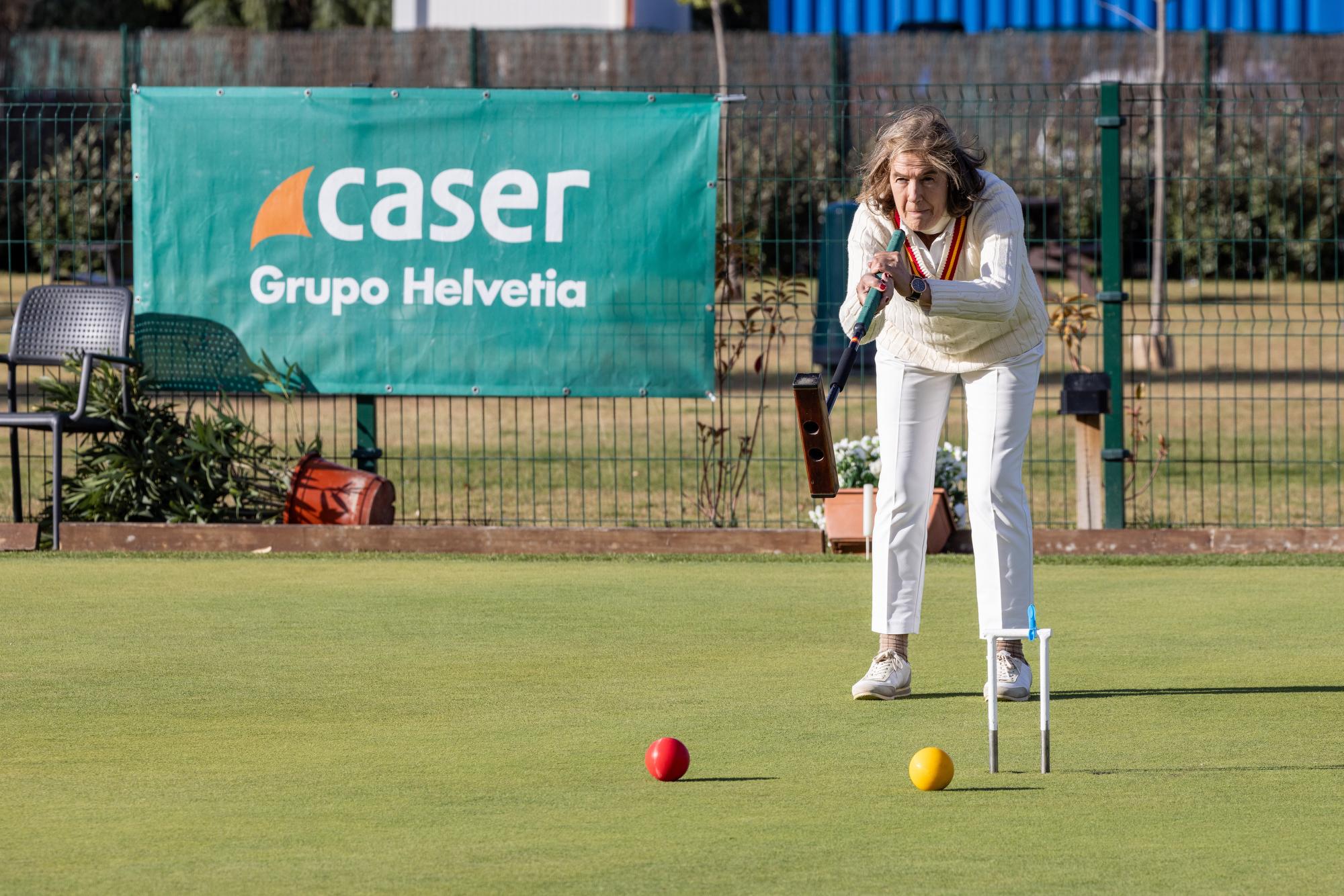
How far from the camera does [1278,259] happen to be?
13406 millimetres

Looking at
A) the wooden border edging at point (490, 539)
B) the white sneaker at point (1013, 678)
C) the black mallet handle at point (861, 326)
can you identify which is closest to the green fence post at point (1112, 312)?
the wooden border edging at point (490, 539)

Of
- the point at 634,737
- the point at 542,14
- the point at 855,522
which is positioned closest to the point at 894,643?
the point at 634,737

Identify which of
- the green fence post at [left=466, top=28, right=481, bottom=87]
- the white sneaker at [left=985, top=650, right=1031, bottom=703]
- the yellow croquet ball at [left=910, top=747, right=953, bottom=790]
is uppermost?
the green fence post at [left=466, top=28, right=481, bottom=87]

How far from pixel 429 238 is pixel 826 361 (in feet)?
14.9

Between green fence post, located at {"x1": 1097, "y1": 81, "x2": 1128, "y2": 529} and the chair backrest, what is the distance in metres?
4.84

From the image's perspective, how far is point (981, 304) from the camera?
17.3ft

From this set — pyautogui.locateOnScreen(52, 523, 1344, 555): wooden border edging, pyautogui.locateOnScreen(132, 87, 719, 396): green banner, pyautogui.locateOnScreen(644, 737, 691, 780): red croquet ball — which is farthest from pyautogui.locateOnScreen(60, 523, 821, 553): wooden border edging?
pyautogui.locateOnScreen(644, 737, 691, 780): red croquet ball

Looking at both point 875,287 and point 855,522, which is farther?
point 855,522

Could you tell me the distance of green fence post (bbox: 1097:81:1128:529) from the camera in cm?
934

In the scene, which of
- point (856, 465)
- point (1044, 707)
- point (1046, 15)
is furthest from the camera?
point (1046, 15)

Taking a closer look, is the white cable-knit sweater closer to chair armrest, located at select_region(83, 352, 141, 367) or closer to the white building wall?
chair armrest, located at select_region(83, 352, 141, 367)

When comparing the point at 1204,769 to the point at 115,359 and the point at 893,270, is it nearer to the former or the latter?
the point at 893,270

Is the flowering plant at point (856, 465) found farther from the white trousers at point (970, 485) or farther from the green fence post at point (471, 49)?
the green fence post at point (471, 49)

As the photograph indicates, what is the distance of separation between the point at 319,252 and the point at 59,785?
17.8 ft
